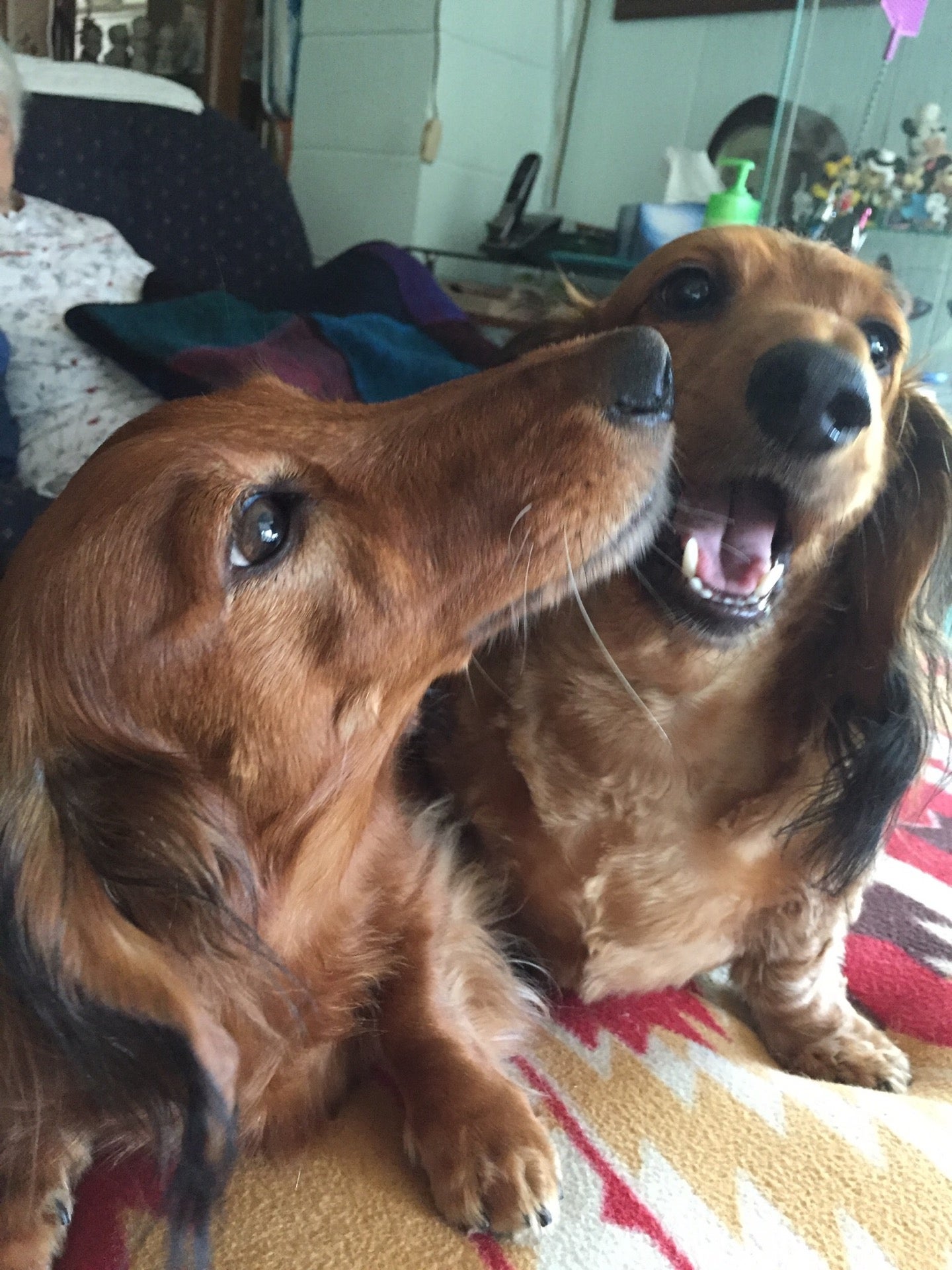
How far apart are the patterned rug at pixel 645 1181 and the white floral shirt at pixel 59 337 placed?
1326 millimetres

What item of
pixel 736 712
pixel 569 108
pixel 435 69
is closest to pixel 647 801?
pixel 736 712

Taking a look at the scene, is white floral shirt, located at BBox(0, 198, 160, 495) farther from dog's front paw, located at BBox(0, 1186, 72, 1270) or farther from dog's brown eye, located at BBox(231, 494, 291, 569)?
dog's front paw, located at BBox(0, 1186, 72, 1270)

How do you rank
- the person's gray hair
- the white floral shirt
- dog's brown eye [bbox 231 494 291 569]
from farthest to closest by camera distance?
1. the person's gray hair
2. the white floral shirt
3. dog's brown eye [bbox 231 494 291 569]

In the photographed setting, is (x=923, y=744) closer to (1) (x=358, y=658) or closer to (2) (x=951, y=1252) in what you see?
(2) (x=951, y=1252)

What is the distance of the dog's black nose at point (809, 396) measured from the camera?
34.5 inches

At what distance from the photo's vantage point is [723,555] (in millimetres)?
1008

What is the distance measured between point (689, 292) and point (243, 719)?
27.0 inches

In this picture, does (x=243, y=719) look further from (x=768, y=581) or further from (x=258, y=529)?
(x=768, y=581)

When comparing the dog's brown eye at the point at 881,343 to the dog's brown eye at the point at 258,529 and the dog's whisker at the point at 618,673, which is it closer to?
the dog's whisker at the point at 618,673

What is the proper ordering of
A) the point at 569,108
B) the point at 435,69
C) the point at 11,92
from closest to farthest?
1. the point at 11,92
2. the point at 435,69
3. the point at 569,108

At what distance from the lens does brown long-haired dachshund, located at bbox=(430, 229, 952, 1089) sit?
1.00 meters

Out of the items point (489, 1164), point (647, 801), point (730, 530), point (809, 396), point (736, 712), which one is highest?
point (809, 396)

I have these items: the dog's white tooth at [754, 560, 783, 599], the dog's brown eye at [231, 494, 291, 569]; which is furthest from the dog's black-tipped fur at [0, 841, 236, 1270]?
the dog's white tooth at [754, 560, 783, 599]

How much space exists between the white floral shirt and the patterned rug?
52.2 inches
